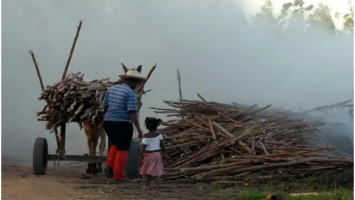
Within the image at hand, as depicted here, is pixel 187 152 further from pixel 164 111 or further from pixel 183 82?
pixel 183 82

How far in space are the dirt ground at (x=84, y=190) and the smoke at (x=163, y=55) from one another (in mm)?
7521

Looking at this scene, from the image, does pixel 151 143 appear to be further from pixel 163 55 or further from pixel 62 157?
pixel 163 55

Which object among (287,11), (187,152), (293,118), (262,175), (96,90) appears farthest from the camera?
(287,11)

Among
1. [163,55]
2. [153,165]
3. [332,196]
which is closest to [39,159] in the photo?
[153,165]

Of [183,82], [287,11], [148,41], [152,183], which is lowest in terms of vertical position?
[152,183]

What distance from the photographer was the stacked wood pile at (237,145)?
26.5 feet

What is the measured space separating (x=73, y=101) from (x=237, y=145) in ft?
9.10

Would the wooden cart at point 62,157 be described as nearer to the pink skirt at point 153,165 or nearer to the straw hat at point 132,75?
the pink skirt at point 153,165

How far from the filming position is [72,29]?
1864 centimetres

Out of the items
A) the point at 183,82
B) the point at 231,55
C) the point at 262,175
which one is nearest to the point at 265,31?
the point at 231,55

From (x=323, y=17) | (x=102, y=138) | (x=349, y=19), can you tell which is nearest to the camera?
(x=102, y=138)

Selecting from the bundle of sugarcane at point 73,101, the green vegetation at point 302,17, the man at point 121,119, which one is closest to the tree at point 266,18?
the green vegetation at point 302,17

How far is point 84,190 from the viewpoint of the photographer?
721 centimetres

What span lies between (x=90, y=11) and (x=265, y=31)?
255 inches
